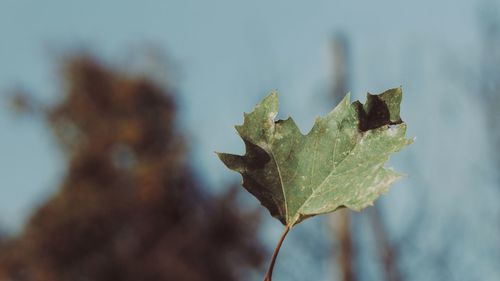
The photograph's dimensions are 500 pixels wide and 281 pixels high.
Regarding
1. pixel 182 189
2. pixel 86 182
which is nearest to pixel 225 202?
pixel 182 189

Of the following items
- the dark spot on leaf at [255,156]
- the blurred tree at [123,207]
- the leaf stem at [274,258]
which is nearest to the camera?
the leaf stem at [274,258]

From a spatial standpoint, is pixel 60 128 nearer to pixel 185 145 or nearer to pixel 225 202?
pixel 185 145

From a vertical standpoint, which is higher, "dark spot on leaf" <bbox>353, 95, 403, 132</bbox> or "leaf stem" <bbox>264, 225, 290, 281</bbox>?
"dark spot on leaf" <bbox>353, 95, 403, 132</bbox>

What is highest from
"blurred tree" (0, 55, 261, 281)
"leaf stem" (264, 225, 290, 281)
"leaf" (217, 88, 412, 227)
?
"blurred tree" (0, 55, 261, 281)

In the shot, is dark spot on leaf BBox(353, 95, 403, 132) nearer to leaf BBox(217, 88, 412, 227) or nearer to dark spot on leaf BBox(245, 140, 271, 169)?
leaf BBox(217, 88, 412, 227)

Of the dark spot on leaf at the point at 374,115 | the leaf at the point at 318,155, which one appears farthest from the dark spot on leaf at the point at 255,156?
the dark spot on leaf at the point at 374,115

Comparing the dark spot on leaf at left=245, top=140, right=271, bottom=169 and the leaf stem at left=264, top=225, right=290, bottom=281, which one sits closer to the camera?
the leaf stem at left=264, top=225, right=290, bottom=281

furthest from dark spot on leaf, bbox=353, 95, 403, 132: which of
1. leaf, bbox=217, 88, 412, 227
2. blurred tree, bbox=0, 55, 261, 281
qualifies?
blurred tree, bbox=0, 55, 261, 281

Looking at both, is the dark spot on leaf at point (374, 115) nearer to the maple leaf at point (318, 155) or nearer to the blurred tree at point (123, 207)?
the maple leaf at point (318, 155)
